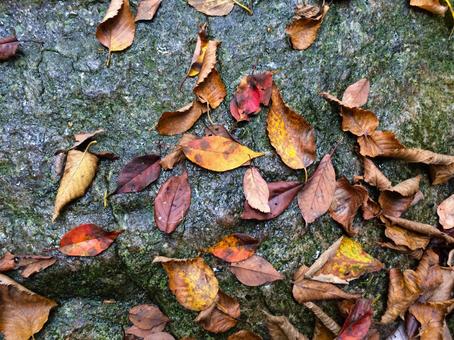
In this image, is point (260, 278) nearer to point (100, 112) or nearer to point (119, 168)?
point (119, 168)

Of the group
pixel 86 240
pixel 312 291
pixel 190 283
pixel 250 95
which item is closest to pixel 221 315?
pixel 190 283

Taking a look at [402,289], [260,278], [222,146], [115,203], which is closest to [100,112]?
[115,203]

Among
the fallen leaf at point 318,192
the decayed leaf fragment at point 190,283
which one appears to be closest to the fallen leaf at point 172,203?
the decayed leaf fragment at point 190,283

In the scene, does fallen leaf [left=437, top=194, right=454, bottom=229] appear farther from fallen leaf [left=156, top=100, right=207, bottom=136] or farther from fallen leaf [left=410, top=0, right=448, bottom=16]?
fallen leaf [left=156, top=100, right=207, bottom=136]

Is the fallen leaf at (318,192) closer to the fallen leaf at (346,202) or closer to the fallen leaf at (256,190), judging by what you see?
the fallen leaf at (346,202)

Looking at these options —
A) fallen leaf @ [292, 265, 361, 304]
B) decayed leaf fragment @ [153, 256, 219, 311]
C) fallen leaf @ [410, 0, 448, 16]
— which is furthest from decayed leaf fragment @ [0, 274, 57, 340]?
fallen leaf @ [410, 0, 448, 16]
